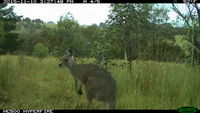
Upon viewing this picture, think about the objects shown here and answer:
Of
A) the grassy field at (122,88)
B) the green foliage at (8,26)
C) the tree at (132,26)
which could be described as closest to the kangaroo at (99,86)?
the grassy field at (122,88)

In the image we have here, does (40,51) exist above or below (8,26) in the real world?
below

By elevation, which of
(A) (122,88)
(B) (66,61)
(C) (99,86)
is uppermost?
(B) (66,61)

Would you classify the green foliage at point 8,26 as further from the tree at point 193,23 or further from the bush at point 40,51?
the tree at point 193,23

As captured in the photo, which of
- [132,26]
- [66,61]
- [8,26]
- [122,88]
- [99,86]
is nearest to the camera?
[99,86]

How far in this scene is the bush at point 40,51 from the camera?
6.94m

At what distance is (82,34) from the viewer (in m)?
7.34

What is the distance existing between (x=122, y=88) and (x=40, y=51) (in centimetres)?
246

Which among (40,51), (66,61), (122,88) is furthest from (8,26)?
(122,88)

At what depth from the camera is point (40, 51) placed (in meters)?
6.94

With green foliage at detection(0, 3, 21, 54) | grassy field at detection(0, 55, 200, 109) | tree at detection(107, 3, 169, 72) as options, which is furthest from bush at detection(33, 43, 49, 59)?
tree at detection(107, 3, 169, 72)

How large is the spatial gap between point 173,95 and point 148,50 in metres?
1.29

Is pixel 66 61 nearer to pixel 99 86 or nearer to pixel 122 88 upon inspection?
pixel 99 86

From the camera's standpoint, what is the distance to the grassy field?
5.05 m

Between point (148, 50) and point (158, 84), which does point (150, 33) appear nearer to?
point (148, 50)
